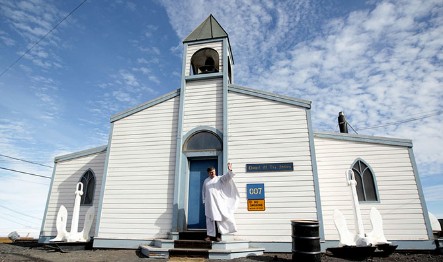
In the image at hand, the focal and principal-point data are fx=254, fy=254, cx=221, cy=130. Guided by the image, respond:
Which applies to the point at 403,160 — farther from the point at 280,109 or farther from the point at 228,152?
the point at 228,152

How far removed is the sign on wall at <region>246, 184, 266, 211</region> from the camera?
7539mm

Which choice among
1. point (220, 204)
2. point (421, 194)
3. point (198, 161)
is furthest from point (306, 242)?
point (421, 194)

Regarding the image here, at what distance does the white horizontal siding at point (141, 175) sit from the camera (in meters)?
8.05

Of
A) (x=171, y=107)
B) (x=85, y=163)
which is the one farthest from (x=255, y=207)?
(x=85, y=163)

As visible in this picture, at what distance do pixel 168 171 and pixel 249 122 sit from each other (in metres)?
3.16

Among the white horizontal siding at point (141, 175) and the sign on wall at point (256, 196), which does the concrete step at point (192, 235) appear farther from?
the sign on wall at point (256, 196)

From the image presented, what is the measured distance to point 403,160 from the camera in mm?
8008

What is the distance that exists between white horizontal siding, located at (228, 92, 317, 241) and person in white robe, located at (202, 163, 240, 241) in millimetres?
775

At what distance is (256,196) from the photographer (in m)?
7.62

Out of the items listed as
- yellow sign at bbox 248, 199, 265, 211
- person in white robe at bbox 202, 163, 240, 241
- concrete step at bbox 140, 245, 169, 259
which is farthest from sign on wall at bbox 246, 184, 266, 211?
concrete step at bbox 140, 245, 169, 259

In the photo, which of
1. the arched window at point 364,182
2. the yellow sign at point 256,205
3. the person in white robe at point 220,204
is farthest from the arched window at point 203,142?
the arched window at point 364,182

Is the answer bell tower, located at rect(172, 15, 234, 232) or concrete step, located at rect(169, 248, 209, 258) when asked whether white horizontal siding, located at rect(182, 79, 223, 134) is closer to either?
bell tower, located at rect(172, 15, 234, 232)

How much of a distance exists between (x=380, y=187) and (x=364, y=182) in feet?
1.48

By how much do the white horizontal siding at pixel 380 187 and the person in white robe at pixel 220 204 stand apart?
302cm
